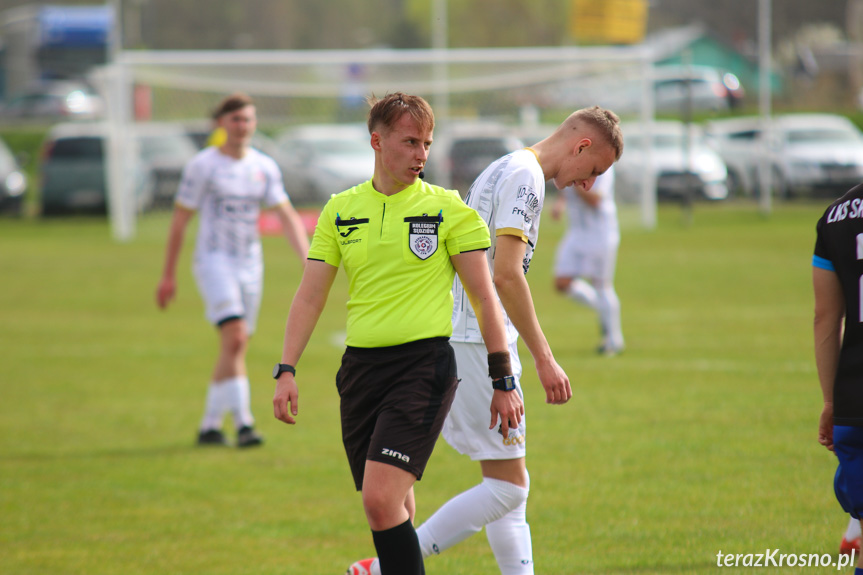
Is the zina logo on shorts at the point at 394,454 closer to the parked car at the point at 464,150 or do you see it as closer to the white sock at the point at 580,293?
the white sock at the point at 580,293

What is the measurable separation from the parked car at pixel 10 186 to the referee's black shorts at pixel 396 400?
85.0ft

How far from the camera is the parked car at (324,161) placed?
25703 mm

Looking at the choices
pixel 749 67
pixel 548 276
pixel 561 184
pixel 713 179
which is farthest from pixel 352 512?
pixel 749 67

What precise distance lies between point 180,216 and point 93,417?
1934 millimetres

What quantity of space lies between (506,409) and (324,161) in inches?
909

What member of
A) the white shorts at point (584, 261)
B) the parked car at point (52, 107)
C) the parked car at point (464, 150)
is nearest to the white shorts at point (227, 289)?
the white shorts at point (584, 261)

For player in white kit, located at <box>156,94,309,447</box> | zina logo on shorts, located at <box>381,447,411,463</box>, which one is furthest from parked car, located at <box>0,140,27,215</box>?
zina logo on shorts, located at <box>381,447,411,463</box>

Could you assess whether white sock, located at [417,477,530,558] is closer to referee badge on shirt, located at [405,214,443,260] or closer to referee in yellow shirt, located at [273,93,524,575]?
referee in yellow shirt, located at [273,93,524,575]

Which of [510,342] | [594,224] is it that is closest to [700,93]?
[594,224]

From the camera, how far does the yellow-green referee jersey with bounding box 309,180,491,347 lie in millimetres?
3646

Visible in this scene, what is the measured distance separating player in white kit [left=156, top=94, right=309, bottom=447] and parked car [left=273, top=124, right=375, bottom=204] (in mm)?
17336

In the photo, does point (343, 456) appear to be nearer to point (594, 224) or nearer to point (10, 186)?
point (594, 224)

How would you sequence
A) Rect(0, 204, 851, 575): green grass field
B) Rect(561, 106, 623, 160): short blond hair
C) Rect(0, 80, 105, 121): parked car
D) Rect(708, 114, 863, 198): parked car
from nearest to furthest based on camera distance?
Rect(561, 106, 623, 160): short blond hair < Rect(0, 204, 851, 575): green grass field < Rect(708, 114, 863, 198): parked car < Rect(0, 80, 105, 121): parked car

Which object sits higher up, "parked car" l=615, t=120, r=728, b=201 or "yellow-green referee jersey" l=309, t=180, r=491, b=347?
"yellow-green referee jersey" l=309, t=180, r=491, b=347
